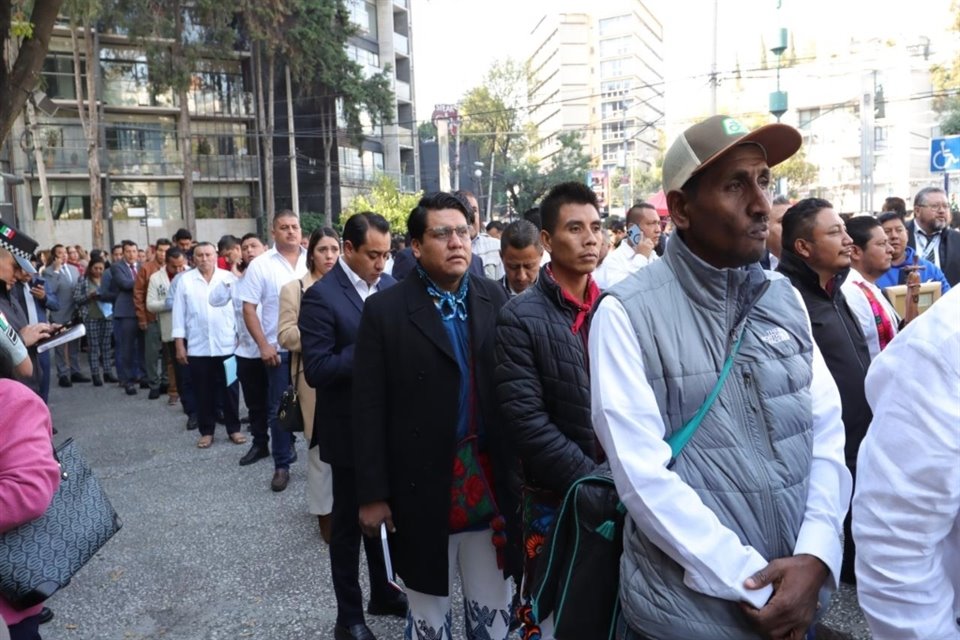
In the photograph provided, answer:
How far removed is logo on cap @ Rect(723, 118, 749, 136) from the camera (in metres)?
1.92

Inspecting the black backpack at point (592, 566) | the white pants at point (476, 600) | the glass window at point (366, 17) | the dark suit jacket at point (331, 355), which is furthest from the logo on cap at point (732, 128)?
the glass window at point (366, 17)

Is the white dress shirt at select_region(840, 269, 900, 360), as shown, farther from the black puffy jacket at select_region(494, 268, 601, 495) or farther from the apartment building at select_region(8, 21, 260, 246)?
the apartment building at select_region(8, 21, 260, 246)

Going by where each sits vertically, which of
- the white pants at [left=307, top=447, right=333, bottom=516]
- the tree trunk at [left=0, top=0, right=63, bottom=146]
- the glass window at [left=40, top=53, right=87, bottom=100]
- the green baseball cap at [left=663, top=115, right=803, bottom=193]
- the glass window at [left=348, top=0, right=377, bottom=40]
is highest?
the glass window at [left=348, top=0, right=377, bottom=40]

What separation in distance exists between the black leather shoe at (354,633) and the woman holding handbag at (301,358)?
128 centimetres

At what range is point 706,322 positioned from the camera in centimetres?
196

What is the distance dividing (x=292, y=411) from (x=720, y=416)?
A: 13.9 feet

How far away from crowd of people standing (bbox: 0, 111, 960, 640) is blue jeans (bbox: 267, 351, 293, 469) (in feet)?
4.36


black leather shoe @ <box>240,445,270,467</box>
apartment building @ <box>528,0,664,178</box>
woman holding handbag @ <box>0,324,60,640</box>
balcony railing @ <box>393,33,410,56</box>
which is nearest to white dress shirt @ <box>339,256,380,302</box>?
woman holding handbag @ <box>0,324,60,640</box>

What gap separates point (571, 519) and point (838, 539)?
65 centimetres

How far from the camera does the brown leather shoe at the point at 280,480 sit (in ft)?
22.0

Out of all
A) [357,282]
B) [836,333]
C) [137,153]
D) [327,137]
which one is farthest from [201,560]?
[137,153]

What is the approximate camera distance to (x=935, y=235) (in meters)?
7.78

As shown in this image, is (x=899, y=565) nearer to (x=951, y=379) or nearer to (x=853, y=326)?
(x=951, y=379)

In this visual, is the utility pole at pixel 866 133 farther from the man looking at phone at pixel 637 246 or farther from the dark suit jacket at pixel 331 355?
the dark suit jacket at pixel 331 355
